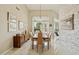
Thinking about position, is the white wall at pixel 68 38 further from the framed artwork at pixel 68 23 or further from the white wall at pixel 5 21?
the white wall at pixel 5 21

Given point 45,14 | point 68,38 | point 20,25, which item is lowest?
point 68,38

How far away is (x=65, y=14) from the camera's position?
3648 millimetres

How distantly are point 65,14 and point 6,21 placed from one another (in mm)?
1776

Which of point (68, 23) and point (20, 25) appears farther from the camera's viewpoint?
point (20, 25)

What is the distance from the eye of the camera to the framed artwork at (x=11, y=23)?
4.20 metres

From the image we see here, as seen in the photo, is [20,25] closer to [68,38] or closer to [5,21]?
[5,21]

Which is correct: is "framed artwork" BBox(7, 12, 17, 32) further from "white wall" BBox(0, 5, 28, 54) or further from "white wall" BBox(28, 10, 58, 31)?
"white wall" BBox(28, 10, 58, 31)

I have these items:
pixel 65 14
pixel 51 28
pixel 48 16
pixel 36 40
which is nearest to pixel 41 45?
pixel 36 40

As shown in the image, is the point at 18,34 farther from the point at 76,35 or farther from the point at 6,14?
the point at 76,35

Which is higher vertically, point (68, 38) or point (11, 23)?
point (11, 23)

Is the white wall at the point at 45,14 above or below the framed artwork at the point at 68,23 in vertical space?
above

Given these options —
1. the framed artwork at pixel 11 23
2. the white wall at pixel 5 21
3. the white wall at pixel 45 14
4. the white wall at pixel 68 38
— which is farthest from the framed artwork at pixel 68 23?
the framed artwork at pixel 11 23

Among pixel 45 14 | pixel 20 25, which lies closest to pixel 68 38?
pixel 45 14

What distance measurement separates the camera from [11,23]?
4312mm
